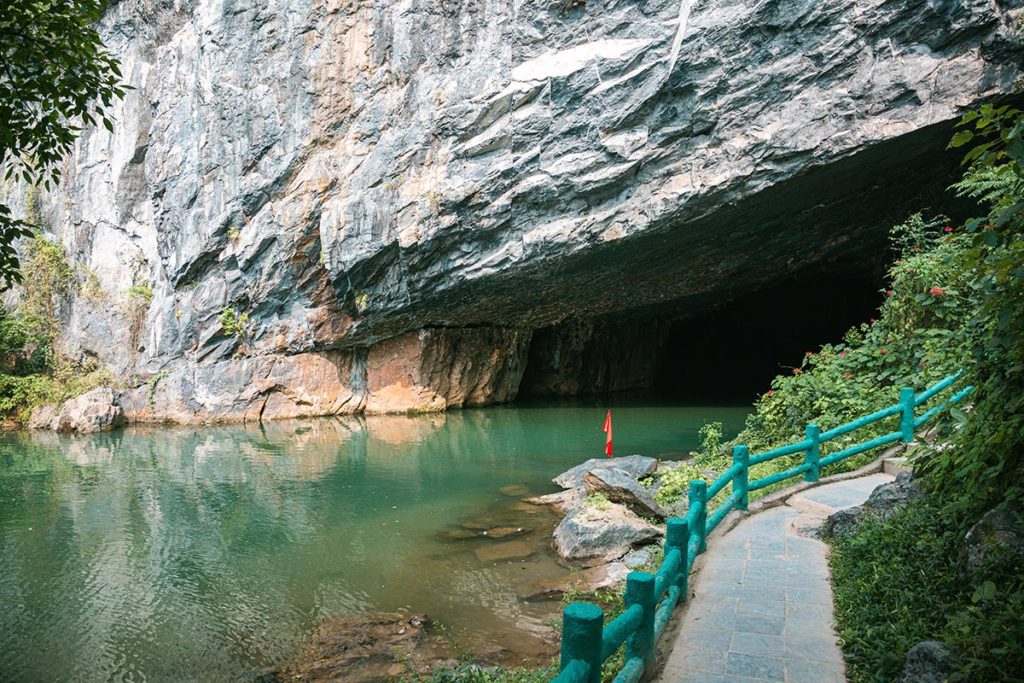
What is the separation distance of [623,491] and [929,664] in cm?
596

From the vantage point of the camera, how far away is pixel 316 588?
751cm

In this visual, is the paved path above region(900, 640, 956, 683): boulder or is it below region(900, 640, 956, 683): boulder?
below

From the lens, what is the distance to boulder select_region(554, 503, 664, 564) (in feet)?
26.0

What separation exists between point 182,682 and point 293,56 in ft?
54.3

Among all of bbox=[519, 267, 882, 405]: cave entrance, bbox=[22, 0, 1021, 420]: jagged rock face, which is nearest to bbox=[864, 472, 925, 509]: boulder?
bbox=[22, 0, 1021, 420]: jagged rock face

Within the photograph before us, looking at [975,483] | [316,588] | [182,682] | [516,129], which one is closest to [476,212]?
[516,129]

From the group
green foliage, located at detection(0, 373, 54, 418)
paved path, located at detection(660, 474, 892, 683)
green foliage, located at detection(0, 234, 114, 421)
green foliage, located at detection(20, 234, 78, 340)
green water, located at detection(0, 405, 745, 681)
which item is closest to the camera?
paved path, located at detection(660, 474, 892, 683)

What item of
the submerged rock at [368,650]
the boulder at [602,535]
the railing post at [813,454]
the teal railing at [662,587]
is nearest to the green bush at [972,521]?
the teal railing at [662,587]

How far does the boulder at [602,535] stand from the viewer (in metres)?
7.91

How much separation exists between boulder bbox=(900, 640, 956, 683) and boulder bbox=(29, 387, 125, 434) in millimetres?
20806

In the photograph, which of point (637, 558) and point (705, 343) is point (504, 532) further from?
point (705, 343)

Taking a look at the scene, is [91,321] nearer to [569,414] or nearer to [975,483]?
[569,414]

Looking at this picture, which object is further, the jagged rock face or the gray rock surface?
the jagged rock face

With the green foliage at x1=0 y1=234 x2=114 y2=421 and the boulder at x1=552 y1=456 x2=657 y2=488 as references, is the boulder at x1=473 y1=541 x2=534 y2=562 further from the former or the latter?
the green foliage at x1=0 y1=234 x2=114 y2=421
